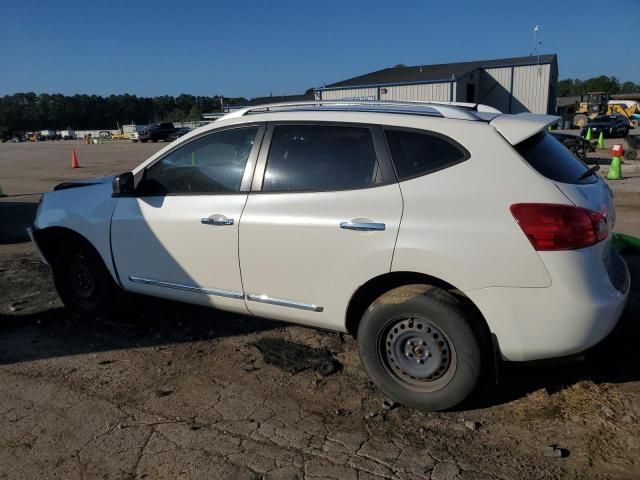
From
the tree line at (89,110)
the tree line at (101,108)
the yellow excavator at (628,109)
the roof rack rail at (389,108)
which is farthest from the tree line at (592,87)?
the roof rack rail at (389,108)

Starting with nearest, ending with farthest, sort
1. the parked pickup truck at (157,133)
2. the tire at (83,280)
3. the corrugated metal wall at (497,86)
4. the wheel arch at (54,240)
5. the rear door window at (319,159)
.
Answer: the rear door window at (319,159), the wheel arch at (54,240), the tire at (83,280), the corrugated metal wall at (497,86), the parked pickup truck at (157,133)

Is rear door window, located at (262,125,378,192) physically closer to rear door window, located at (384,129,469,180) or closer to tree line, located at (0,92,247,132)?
rear door window, located at (384,129,469,180)

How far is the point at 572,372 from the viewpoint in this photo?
11.9 feet

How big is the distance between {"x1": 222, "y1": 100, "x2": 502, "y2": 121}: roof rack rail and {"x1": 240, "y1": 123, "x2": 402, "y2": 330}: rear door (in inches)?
10.6

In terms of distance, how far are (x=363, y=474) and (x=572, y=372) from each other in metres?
1.77

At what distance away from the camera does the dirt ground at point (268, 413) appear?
2807mm

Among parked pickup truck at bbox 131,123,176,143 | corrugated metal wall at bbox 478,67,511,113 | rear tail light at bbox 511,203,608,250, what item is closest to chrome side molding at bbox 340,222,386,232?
rear tail light at bbox 511,203,608,250

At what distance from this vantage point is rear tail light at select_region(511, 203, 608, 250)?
110 inches

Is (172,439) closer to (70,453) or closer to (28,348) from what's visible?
(70,453)

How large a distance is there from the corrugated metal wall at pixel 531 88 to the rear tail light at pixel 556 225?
3587 cm

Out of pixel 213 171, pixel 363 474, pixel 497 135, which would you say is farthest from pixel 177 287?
pixel 497 135

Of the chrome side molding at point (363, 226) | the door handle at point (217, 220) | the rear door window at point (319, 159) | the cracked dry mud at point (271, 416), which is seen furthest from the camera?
the door handle at point (217, 220)

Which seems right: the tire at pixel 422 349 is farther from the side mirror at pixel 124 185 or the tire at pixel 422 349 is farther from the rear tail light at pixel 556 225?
the side mirror at pixel 124 185

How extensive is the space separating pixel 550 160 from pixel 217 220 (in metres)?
2.20
